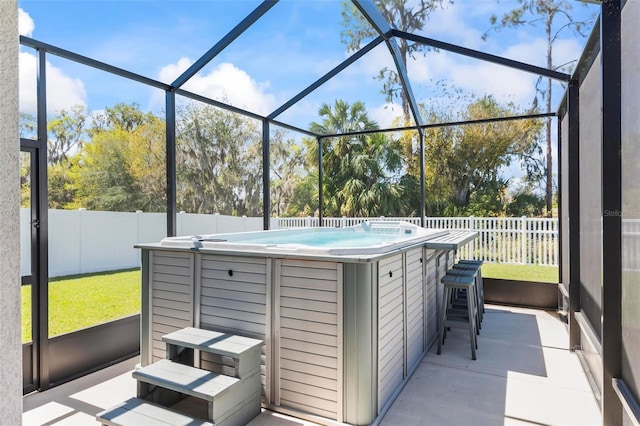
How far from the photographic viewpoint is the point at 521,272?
22.4 ft

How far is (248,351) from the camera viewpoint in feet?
7.63

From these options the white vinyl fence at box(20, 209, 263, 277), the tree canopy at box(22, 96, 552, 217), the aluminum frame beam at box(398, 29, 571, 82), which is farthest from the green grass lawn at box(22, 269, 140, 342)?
the aluminum frame beam at box(398, 29, 571, 82)

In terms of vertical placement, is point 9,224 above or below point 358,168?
below

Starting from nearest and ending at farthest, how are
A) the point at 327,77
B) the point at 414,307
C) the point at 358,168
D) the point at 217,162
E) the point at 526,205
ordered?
the point at 414,307
the point at 327,77
the point at 526,205
the point at 217,162
the point at 358,168

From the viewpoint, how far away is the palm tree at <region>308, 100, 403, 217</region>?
10.5 metres

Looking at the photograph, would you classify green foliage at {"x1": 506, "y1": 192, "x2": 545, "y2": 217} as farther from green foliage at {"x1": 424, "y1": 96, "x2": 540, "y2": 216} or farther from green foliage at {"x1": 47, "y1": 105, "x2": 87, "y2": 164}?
green foliage at {"x1": 47, "y1": 105, "x2": 87, "y2": 164}

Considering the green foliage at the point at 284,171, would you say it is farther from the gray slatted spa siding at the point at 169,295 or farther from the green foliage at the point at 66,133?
the gray slatted spa siding at the point at 169,295

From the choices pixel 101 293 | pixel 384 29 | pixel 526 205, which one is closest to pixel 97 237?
pixel 101 293

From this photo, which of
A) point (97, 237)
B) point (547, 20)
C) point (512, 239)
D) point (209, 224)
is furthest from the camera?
point (209, 224)

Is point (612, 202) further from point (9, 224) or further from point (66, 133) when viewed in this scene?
point (66, 133)

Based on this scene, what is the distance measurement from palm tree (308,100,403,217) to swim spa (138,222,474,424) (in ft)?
24.4

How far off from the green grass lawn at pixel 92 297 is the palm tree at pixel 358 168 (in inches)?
229

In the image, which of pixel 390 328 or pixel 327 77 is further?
pixel 327 77

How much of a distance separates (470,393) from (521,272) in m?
4.85
